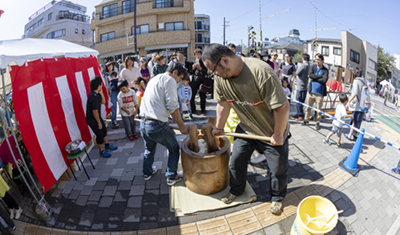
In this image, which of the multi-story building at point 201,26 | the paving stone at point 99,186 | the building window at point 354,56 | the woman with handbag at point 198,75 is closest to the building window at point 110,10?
the multi-story building at point 201,26

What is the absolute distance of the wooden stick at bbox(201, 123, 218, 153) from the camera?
2934 mm

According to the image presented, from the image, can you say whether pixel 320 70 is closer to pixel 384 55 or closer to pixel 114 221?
pixel 114 221

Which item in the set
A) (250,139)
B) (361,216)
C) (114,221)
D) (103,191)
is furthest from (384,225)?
(103,191)

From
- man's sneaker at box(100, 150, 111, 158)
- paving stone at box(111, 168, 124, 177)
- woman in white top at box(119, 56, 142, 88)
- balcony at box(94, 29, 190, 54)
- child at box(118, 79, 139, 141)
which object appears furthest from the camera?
balcony at box(94, 29, 190, 54)

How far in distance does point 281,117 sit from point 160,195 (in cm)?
218

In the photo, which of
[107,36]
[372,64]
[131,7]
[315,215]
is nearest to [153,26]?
[131,7]

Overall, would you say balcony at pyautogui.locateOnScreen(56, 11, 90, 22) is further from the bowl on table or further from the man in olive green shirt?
the man in olive green shirt

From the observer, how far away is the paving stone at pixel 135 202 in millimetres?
2985

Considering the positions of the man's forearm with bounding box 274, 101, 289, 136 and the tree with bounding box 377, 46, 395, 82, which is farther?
the tree with bounding box 377, 46, 395, 82

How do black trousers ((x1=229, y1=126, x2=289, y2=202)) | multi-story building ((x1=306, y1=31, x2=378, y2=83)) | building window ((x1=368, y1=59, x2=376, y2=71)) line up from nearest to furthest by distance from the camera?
black trousers ((x1=229, y1=126, x2=289, y2=202)), multi-story building ((x1=306, y1=31, x2=378, y2=83)), building window ((x1=368, y1=59, x2=376, y2=71))

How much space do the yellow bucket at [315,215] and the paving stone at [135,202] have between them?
2109 mm

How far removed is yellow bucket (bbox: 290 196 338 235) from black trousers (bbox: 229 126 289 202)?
0.36m

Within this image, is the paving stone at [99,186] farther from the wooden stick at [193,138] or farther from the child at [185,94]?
the child at [185,94]

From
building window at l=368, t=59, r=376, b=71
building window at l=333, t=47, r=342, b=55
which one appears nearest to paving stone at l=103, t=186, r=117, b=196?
building window at l=333, t=47, r=342, b=55
